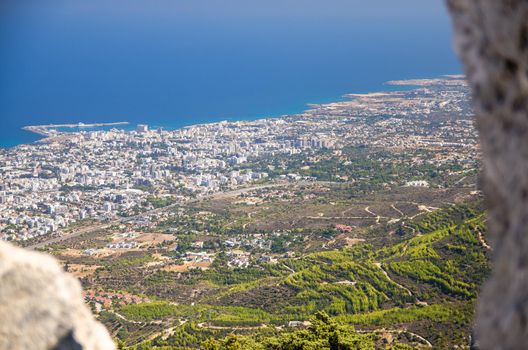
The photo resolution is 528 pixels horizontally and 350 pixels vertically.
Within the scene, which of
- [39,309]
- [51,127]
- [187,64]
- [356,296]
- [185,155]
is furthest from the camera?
[187,64]

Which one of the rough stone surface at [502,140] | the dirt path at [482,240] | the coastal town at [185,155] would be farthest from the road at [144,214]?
the rough stone surface at [502,140]

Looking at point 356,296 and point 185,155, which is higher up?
point 185,155

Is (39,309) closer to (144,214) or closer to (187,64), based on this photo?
(144,214)

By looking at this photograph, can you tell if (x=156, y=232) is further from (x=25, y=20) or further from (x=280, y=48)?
(x=25, y=20)

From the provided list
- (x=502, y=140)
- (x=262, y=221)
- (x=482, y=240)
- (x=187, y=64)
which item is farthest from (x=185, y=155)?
(x=187, y=64)

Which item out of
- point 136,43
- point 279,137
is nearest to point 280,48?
point 136,43
